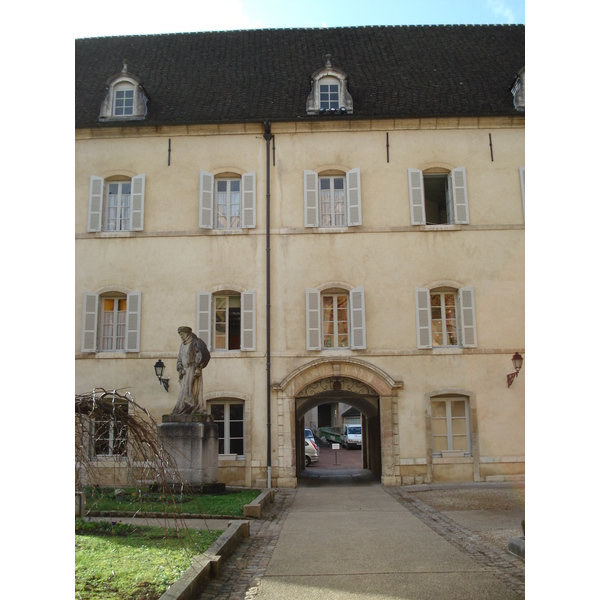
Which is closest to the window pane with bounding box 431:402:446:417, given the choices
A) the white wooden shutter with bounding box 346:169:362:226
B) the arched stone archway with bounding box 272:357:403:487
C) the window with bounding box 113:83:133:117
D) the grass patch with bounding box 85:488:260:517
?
the arched stone archway with bounding box 272:357:403:487

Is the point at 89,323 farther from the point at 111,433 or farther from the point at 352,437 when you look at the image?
the point at 352,437

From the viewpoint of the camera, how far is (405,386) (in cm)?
1658

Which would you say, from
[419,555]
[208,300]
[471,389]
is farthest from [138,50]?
[419,555]

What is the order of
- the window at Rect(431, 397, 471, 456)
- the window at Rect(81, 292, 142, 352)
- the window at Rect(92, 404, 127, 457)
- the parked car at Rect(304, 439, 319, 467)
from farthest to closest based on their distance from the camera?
the parked car at Rect(304, 439, 319, 467) < the window at Rect(81, 292, 142, 352) < the window at Rect(431, 397, 471, 456) < the window at Rect(92, 404, 127, 457)

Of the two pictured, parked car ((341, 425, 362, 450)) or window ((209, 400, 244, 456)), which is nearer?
window ((209, 400, 244, 456))

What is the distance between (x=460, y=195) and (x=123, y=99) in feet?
32.9

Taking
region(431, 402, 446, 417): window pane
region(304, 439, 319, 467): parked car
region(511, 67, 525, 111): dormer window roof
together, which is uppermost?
region(511, 67, 525, 111): dormer window roof

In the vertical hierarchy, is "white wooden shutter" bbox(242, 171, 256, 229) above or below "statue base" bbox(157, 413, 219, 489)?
above

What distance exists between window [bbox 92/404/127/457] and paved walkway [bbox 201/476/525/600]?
1859mm

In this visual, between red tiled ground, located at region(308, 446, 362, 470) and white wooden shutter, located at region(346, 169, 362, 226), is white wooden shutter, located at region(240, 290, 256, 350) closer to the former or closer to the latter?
white wooden shutter, located at region(346, 169, 362, 226)

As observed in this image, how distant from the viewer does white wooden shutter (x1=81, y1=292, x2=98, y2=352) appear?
1708cm

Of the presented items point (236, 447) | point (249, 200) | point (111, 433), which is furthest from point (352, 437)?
point (111, 433)

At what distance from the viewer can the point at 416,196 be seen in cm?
1747

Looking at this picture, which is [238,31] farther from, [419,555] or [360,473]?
[419,555]
